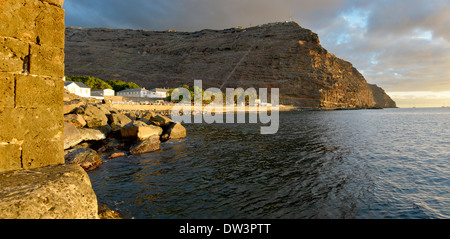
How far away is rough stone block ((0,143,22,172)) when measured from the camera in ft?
16.5

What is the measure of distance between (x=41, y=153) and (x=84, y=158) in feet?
34.2

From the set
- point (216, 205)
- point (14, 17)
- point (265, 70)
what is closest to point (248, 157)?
point (216, 205)

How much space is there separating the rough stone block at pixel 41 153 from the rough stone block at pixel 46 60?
1.77m

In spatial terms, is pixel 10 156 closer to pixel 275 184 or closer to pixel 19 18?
pixel 19 18

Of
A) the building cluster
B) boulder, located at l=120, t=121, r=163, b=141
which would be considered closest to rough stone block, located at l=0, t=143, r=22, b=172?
boulder, located at l=120, t=121, r=163, b=141

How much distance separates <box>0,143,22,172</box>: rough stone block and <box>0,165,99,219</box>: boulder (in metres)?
0.20

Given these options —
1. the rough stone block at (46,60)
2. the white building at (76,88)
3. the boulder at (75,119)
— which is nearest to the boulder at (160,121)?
the boulder at (75,119)

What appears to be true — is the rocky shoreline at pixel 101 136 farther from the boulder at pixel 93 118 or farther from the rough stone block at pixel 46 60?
the rough stone block at pixel 46 60

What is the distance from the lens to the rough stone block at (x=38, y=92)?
206 inches

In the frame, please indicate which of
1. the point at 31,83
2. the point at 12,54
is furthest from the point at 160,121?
the point at 12,54

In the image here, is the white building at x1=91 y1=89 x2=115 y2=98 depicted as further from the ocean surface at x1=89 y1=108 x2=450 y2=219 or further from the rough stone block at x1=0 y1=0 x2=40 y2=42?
the rough stone block at x1=0 y1=0 x2=40 y2=42

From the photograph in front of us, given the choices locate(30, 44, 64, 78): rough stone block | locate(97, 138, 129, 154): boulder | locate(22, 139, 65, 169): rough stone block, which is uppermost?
locate(30, 44, 64, 78): rough stone block

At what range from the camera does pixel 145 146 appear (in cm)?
1986

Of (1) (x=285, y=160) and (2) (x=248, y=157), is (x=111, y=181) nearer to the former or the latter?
(2) (x=248, y=157)
